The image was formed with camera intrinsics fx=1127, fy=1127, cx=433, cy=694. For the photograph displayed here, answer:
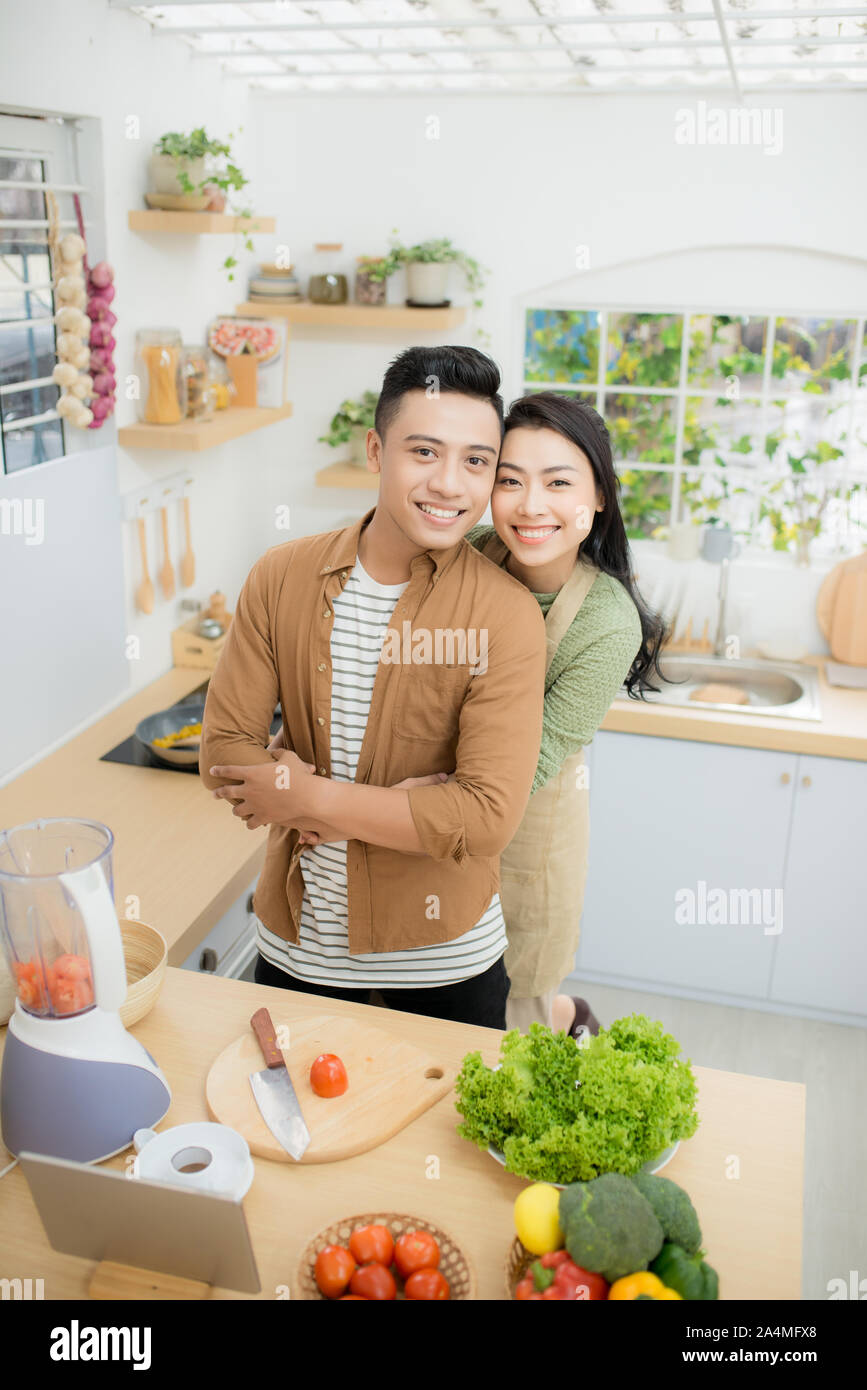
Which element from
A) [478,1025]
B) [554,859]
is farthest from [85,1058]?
[554,859]

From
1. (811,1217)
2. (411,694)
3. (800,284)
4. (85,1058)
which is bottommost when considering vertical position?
(811,1217)

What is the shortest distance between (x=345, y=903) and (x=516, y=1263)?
57 centimetres

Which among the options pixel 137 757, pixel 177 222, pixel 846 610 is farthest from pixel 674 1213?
pixel 846 610

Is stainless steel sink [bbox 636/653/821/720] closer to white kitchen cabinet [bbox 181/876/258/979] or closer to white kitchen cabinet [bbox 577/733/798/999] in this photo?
white kitchen cabinet [bbox 577/733/798/999]

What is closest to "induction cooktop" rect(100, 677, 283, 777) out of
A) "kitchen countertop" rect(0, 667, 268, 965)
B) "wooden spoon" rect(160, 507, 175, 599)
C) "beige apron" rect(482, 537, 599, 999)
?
"kitchen countertop" rect(0, 667, 268, 965)

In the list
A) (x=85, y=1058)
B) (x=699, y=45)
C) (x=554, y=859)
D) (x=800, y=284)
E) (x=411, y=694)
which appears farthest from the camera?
(x=800, y=284)

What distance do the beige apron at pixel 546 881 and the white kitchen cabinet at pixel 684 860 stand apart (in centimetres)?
97

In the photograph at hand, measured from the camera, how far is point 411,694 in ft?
4.85

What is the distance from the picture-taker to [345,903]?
1.55 metres

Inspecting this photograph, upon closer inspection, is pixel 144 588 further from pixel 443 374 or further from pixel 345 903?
pixel 443 374
